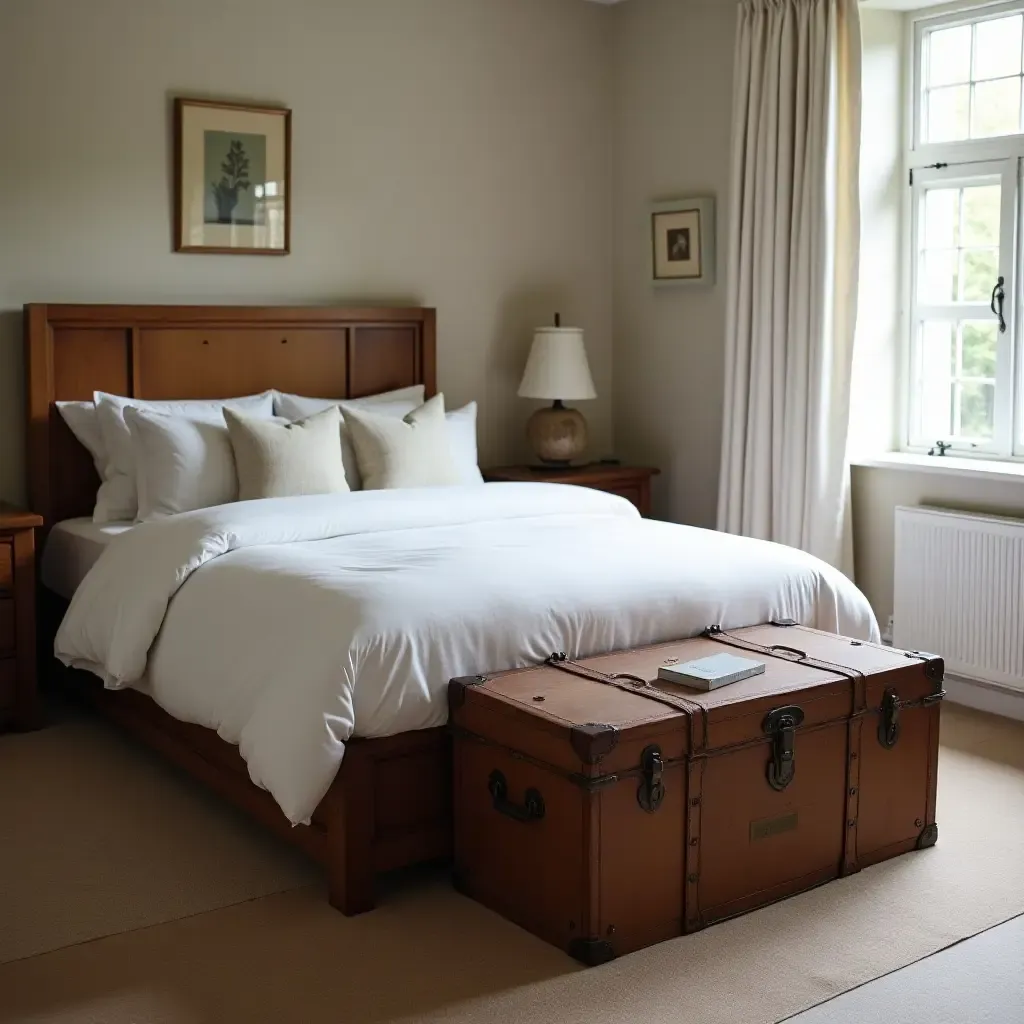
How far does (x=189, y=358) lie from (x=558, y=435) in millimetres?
1496

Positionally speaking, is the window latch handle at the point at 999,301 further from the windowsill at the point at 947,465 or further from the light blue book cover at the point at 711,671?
the light blue book cover at the point at 711,671

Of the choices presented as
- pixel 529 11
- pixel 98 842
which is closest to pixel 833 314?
pixel 529 11

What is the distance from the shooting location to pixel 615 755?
8.75ft

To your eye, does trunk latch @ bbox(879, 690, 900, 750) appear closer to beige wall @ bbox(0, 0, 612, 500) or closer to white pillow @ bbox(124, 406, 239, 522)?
white pillow @ bbox(124, 406, 239, 522)

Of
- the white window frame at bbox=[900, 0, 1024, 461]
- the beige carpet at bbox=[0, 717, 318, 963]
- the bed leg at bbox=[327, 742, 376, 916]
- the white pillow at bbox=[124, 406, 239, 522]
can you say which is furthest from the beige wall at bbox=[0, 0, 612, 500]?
the bed leg at bbox=[327, 742, 376, 916]

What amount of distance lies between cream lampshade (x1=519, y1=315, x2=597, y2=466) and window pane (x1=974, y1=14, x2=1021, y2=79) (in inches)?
69.7

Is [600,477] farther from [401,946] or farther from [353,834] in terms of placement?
[401,946]

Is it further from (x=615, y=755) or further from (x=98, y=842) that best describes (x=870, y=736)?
(x=98, y=842)

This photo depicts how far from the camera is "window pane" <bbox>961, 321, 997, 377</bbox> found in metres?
4.73

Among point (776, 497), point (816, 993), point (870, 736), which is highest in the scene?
point (776, 497)

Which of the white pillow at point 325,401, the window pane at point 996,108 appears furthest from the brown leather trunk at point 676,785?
the window pane at point 996,108

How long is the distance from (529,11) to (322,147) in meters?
1.16

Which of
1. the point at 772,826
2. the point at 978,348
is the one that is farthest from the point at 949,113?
the point at 772,826

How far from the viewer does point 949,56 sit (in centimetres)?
478
